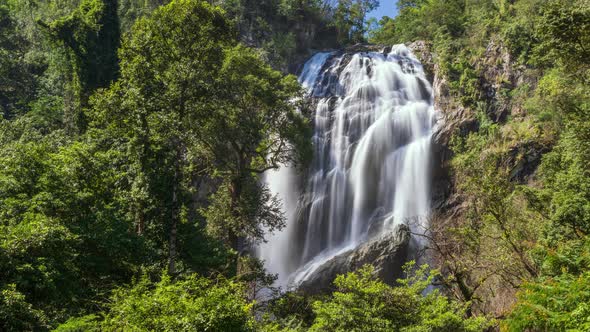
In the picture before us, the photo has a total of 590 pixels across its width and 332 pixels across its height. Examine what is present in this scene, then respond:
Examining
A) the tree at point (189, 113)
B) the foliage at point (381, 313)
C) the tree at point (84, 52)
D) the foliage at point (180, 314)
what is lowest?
the foliage at point (381, 313)

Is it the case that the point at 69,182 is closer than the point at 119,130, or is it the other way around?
the point at 69,182

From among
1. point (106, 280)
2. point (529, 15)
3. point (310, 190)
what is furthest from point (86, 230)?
point (529, 15)

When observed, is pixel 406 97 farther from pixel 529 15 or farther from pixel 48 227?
pixel 48 227

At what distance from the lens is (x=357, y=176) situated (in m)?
25.0

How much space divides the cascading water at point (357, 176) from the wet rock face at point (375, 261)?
1.81 m

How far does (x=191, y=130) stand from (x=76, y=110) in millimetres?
14268

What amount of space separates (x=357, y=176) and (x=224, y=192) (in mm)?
11113

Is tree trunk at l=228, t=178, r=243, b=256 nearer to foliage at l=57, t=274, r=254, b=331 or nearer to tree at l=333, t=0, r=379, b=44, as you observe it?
foliage at l=57, t=274, r=254, b=331

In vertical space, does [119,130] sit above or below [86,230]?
above

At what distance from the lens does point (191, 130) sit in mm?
13258

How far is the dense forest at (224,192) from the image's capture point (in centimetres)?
773

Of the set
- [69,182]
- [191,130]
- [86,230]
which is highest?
[191,130]

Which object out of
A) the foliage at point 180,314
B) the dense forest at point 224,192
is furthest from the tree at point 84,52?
the foliage at point 180,314

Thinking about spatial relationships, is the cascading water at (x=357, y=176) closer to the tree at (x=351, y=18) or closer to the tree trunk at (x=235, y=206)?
the tree trunk at (x=235, y=206)
